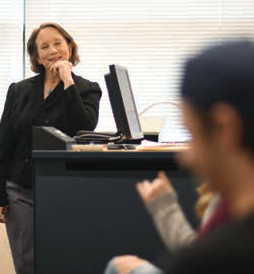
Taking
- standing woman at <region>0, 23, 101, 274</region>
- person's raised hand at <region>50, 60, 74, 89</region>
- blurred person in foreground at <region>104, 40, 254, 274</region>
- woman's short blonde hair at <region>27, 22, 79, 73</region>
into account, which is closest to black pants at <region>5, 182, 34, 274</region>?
standing woman at <region>0, 23, 101, 274</region>

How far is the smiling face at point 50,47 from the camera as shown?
3225 mm

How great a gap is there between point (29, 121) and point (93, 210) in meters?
0.89

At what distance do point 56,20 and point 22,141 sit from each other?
1415 millimetres

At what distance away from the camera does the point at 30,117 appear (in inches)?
120

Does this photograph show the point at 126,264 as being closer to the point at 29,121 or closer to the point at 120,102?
the point at 120,102

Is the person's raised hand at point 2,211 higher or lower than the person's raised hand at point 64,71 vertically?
lower

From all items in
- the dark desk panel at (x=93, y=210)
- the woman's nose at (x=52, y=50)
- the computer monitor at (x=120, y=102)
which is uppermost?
the woman's nose at (x=52, y=50)

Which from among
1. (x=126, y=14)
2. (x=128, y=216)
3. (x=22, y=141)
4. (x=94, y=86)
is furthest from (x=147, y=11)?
(x=128, y=216)

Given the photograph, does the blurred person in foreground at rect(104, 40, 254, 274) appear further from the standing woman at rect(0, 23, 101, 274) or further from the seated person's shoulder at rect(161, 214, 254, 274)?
the standing woman at rect(0, 23, 101, 274)

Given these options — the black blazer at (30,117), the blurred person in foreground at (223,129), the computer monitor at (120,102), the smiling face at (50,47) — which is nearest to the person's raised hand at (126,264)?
the blurred person in foreground at (223,129)

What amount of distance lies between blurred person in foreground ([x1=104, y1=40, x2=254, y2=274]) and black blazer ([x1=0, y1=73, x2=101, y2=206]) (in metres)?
2.14

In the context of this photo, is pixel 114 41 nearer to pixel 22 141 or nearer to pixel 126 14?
pixel 126 14

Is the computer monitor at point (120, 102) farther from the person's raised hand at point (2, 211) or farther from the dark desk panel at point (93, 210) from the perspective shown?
the person's raised hand at point (2, 211)

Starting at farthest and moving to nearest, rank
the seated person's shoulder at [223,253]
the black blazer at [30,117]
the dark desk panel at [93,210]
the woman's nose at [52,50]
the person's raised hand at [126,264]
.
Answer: the woman's nose at [52,50]
the black blazer at [30,117]
the dark desk panel at [93,210]
the person's raised hand at [126,264]
the seated person's shoulder at [223,253]
